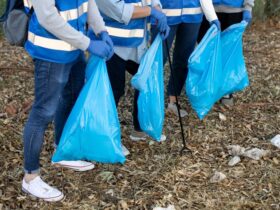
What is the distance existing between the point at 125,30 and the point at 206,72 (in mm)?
802

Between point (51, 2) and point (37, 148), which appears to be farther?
point (37, 148)

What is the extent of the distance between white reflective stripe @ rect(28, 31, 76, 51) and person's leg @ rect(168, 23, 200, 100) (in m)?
1.11

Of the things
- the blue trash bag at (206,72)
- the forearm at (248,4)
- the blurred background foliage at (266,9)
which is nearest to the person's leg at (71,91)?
the blue trash bag at (206,72)

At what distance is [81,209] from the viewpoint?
2625 millimetres

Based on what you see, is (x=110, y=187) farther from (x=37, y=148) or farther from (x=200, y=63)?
(x=200, y=63)

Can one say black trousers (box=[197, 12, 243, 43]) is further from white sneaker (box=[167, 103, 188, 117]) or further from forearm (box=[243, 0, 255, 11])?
white sneaker (box=[167, 103, 188, 117])

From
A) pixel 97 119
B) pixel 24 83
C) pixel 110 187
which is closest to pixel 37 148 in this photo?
pixel 97 119

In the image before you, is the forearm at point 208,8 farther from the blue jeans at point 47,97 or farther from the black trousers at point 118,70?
the blue jeans at point 47,97

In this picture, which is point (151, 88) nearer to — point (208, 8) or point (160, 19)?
point (160, 19)

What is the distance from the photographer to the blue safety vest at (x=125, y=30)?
275cm

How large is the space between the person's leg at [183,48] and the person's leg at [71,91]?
2.68 ft

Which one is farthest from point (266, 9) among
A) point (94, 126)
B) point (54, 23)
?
point (54, 23)

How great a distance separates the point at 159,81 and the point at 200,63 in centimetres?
44

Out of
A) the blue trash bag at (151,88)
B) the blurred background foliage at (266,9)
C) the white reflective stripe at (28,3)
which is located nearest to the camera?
the white reflective stripe at (28,3)
